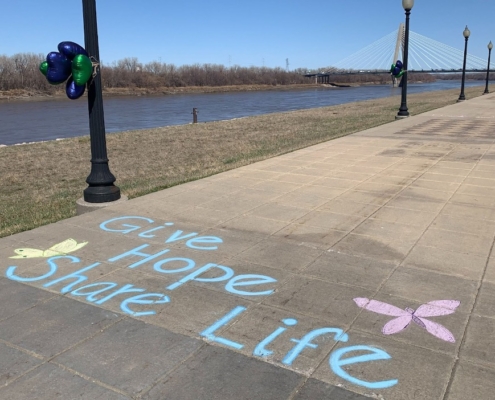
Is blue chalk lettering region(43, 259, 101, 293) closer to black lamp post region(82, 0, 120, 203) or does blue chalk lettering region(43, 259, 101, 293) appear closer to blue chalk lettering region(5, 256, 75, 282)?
blue chalk lettering region(5, 256, 75, 282)

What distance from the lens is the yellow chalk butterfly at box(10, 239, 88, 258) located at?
178 inches

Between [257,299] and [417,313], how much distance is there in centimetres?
112

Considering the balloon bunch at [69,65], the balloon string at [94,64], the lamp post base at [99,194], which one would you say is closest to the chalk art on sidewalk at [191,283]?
the lamp post base at [99,194]

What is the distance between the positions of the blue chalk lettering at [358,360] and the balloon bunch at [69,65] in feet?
14.1

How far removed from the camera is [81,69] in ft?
18.1

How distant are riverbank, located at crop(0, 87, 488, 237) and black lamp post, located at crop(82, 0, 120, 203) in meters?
0.47

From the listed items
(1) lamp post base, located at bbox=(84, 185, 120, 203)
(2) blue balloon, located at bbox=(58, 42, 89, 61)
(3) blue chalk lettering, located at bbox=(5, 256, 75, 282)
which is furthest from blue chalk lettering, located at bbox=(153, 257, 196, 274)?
(2) blue balloon, located at bbox=(58, 42, 89, 61)

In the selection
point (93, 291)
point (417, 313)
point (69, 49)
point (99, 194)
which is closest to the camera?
point (417, 313)

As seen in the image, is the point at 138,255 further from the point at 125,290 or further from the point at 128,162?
the point at 128,162

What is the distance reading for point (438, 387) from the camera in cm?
257

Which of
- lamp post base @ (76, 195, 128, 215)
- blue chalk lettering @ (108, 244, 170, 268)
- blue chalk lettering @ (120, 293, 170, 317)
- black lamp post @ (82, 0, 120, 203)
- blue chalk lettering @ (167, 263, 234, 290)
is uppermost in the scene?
black lamp post @ (82, 0, 120, 203)

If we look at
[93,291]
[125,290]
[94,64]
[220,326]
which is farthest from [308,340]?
[94,64]

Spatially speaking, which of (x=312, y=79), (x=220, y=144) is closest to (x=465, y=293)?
(x=220, y=144)

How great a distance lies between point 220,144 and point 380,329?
11.8 m
